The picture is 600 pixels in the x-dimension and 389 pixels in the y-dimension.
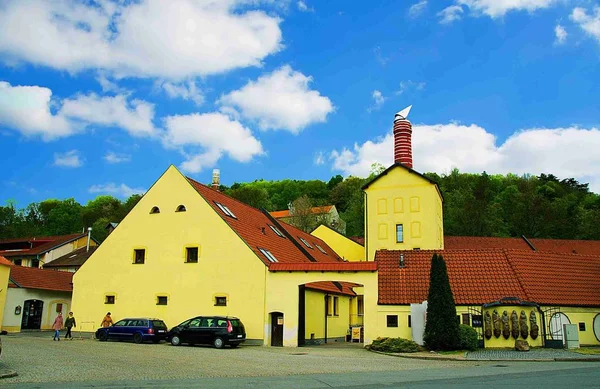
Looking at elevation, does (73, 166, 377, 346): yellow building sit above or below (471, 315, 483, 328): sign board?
above

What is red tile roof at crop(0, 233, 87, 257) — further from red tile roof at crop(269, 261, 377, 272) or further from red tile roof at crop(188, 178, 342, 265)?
red tile roof at crop(269, 261, 377, 272)

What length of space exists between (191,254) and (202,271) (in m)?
1.48

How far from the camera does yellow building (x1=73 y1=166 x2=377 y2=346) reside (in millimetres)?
28438

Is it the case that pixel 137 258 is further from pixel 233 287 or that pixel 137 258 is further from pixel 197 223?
pixel 233 287

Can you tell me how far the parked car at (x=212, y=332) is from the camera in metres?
25.7

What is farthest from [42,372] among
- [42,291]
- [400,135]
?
[400,135]

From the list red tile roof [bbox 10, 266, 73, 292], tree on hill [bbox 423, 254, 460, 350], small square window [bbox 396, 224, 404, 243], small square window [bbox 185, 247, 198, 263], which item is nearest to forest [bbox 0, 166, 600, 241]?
small square window [bbox 396, 224, 404, 243]

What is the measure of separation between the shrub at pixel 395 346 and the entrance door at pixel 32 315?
2738 centimetres

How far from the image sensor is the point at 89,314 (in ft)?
107

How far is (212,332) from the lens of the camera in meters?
25.9

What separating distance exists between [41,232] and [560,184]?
266 feet

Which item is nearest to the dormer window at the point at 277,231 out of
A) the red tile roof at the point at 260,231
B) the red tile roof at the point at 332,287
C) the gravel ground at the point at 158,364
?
the red tile roof at the point at 260,231

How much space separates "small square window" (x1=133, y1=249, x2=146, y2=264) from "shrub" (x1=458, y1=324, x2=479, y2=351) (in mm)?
18879

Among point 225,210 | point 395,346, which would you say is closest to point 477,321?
point 395,346
